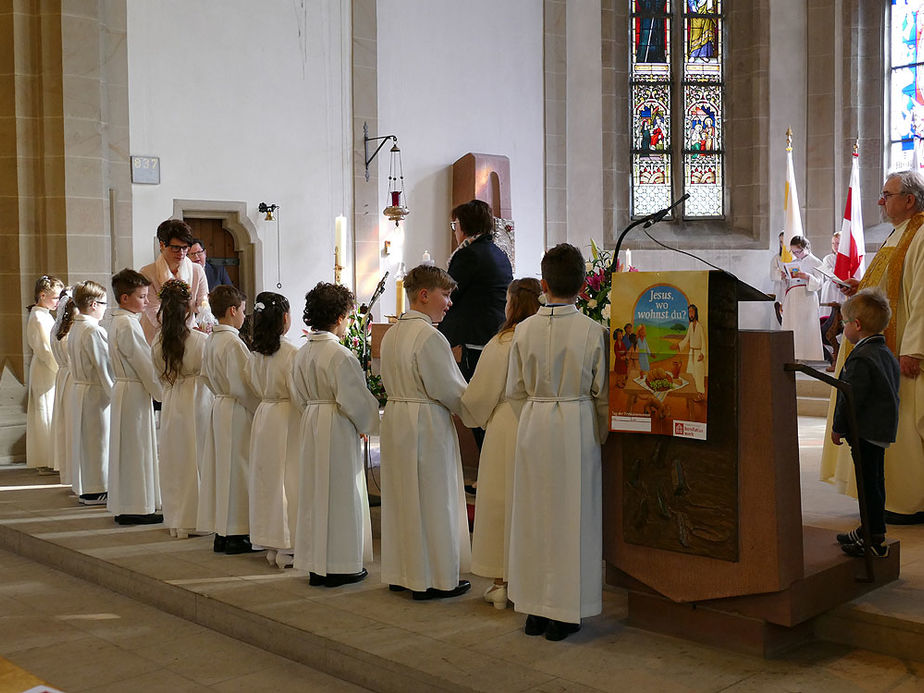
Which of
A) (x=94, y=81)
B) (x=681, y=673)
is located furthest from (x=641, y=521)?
(x=94, y=81)

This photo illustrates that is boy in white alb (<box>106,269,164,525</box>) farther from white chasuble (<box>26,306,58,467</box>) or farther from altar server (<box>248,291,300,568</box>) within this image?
white chasuble (<box>26,306,58,467</box>)

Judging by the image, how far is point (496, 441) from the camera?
4.49 m

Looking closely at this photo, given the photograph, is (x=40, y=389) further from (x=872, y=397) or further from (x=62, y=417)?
(x=872, y=397)

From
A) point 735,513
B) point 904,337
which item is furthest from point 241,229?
point 735,513

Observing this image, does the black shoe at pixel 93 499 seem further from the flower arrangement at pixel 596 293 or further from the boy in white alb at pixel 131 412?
the flower arrangement at pixel 596 293

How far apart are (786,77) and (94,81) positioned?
32.5 feet

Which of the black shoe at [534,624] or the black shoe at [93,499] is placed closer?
the black shoe at [534,624]

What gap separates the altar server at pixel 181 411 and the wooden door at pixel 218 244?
16.5ft

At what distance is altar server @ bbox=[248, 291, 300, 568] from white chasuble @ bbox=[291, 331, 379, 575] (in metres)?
0.40

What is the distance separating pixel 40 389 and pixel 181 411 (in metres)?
3.19

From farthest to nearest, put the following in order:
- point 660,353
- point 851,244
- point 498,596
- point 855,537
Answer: point 851,244, point 498,596, point 855,537, point 660,353

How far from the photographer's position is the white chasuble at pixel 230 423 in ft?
18.4

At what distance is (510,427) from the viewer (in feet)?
14.6

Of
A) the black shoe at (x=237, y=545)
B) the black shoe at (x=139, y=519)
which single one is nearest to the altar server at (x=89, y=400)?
the black shoe at (x=139, y=519)
